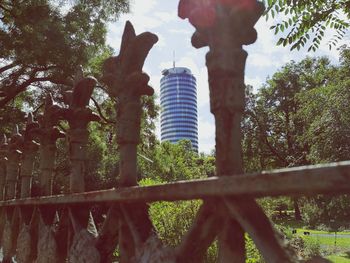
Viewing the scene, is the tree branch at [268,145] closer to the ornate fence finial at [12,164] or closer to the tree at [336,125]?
the tree at [336,125]

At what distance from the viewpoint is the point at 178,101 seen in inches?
5256

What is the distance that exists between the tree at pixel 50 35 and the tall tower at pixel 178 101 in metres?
117

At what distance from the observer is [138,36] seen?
195 centimetres

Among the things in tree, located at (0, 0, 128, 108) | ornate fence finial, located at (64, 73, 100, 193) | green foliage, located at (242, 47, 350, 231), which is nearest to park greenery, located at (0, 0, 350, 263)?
tree, located at (0, 0, 128, 108)

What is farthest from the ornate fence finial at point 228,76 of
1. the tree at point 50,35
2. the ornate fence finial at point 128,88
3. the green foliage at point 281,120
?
the green foliage at point 281,120

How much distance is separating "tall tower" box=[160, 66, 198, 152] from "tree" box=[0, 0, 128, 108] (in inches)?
4588

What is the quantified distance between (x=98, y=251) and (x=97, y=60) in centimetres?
1459

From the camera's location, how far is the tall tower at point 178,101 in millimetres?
133000

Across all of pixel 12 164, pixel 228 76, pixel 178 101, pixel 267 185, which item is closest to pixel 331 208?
pixel 12 164

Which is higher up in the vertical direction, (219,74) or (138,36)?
(138,36)

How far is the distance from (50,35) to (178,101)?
121574 mm

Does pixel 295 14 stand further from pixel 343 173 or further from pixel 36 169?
pixel 36 169

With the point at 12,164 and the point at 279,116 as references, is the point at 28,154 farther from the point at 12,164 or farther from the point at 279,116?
the point at 279,116

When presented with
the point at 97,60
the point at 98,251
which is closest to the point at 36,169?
the point at 97,60
